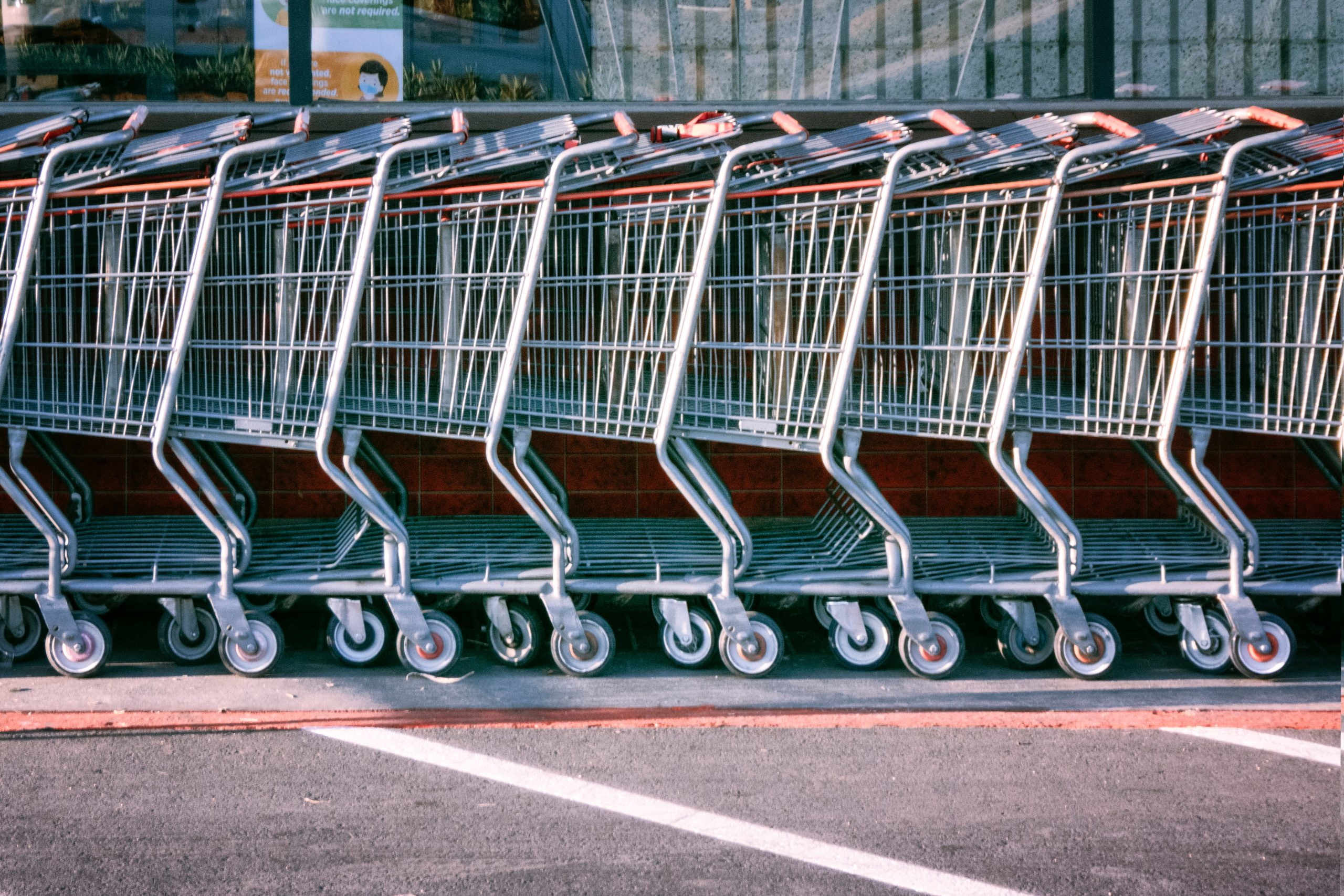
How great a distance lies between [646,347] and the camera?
15.6 ft

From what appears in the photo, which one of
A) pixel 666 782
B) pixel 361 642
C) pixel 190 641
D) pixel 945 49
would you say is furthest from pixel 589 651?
pixel 945 49

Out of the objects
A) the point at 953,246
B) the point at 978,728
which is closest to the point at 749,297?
the point at 953,246

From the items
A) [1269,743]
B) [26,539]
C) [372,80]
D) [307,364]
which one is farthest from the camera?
[372,80]

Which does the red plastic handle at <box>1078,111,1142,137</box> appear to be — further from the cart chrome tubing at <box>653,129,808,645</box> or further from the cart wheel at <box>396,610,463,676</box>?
the cart wheel at <box>396,610,463,676</box>

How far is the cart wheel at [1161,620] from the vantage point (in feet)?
17.8

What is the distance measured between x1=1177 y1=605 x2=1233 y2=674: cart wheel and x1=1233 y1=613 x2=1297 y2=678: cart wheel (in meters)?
0.04

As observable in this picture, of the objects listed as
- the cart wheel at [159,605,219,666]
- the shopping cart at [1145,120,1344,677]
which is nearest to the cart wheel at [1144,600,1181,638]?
the shopping cart at [1145,120,1344,677]

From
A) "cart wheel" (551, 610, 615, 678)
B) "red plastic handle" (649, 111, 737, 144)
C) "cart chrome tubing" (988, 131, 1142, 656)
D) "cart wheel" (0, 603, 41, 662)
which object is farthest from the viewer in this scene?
"cart wheel" (0, 603, 41, 662)

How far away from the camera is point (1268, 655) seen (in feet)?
16.0

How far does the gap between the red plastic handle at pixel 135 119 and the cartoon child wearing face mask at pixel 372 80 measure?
1.12 meters

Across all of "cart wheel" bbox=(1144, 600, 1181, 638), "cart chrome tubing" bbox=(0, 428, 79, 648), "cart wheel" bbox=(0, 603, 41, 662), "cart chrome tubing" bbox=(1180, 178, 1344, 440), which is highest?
"cart chrome tubing" bbox=(1180, 178, 1344, 440)

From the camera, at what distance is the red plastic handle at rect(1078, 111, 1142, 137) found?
4.61 m

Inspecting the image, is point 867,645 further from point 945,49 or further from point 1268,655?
point 945,49

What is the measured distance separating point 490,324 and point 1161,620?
10.8 ft
